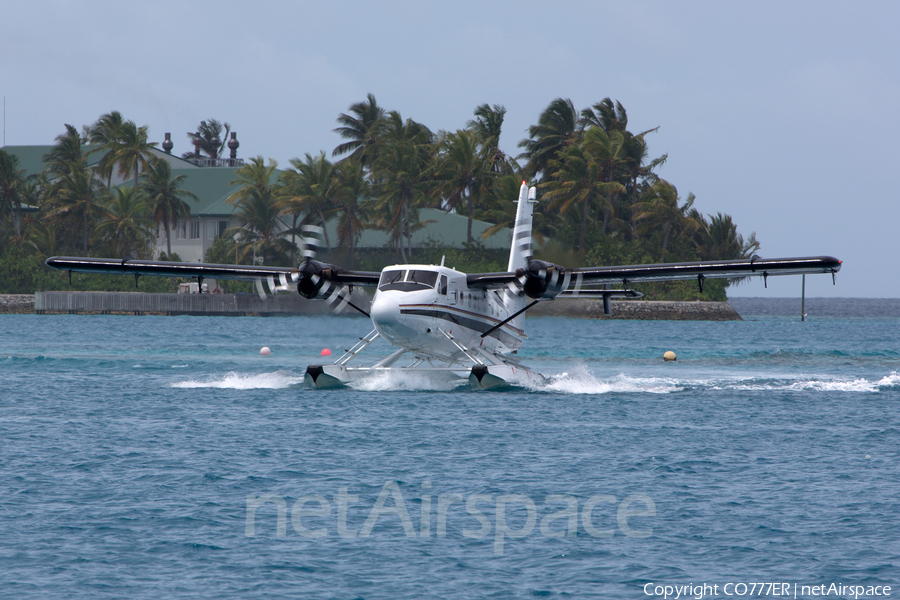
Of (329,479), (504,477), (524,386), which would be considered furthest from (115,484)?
(524,386)

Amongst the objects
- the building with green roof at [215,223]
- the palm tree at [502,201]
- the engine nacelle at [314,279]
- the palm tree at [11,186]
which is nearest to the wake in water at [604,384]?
the engine nacelle at [314,279]

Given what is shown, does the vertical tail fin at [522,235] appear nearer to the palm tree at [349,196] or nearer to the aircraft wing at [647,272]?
the aircraft wing at [647,272]

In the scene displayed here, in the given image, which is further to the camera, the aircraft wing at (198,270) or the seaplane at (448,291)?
the aircraft wing at (198,270)

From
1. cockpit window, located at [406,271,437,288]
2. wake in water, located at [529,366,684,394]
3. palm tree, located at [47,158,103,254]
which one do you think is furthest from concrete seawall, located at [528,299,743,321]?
cockpit window, located at [406,271,437,288]

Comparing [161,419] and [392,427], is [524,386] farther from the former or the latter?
[161,419]

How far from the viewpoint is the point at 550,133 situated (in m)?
82.0

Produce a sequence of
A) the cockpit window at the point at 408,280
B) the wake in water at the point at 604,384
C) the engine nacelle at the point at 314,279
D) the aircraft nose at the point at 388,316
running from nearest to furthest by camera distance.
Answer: the aircraft nose at the point at 388,316 → the cockpit window at the point at 408,280 → the engine nacelle at the point at 314,279 → the wake in water at the point at 604,384

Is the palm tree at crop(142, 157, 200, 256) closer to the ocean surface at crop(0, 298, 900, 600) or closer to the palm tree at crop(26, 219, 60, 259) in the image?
the palm tree at crop(26, 219, 60, 259)

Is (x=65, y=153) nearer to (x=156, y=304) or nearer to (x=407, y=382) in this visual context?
(x=156, y=304)

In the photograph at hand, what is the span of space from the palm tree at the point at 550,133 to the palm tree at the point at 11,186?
46.7 metres

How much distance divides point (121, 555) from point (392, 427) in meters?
8.66

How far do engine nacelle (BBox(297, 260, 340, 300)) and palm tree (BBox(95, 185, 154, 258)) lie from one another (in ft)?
195

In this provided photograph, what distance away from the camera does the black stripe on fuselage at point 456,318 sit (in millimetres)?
21453

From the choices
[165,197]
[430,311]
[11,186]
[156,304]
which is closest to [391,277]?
[430,311]
